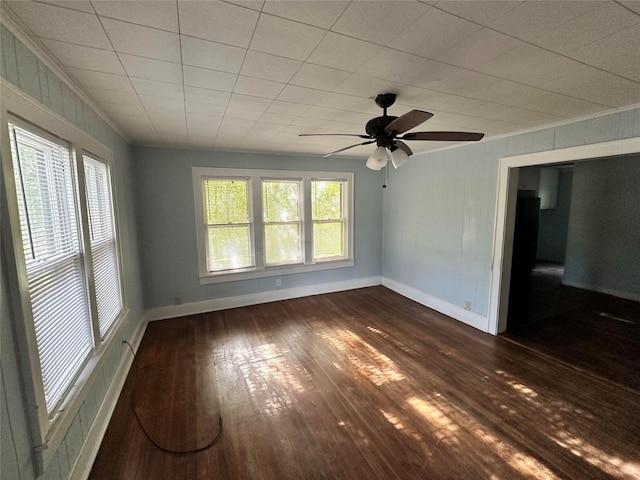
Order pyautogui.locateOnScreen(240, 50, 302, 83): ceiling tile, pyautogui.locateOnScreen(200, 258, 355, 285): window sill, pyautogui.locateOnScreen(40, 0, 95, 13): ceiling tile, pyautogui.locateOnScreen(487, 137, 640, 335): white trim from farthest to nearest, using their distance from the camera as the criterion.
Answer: pyautogui.locateOnScreen(200, 258, 355, 285): window sill
pyautogui.locateOnScreen(487, 137, 640, 335): white trim
pyautogui.locateOnScreen(240, 50, 302, 83): ceiling tile
pyautogui.locateOnScreen(40, 0, 95, 13): ceiling tile

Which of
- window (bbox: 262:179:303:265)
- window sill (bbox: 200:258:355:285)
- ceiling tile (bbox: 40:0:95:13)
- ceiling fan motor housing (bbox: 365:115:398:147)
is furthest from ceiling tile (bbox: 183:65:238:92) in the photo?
window sill (bbox: 200:258:355:285)

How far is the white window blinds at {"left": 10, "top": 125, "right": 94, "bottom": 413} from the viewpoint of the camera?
1.33 meters

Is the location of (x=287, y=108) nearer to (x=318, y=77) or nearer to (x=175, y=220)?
(x=318, y=77)

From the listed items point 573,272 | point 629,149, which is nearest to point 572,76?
point 629,149

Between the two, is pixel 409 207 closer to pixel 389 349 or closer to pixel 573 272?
pixel 389 349

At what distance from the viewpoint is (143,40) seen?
136 centimetres

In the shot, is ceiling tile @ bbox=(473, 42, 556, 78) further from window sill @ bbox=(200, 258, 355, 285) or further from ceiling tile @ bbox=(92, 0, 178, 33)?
window sill @ bbox=(200, 258, 355, 285)

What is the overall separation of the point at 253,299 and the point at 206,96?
125 inches

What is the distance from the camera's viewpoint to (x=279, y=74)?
68.4 inches

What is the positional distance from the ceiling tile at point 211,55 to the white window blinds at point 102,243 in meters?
1.26

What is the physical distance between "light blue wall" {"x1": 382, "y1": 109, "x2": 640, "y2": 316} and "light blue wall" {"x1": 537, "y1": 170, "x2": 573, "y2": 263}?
384 cm

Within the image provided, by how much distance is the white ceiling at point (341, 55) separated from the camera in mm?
1162

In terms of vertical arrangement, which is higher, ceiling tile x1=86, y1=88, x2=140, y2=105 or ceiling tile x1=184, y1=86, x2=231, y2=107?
ceiling tile x1=86, y1=88, x2=140, y2=105

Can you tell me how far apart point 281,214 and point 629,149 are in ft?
13.1
